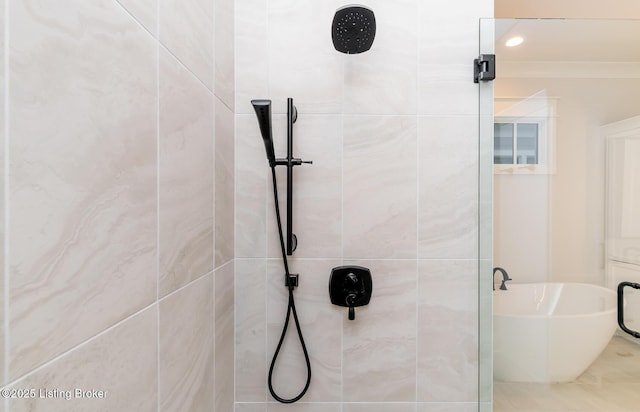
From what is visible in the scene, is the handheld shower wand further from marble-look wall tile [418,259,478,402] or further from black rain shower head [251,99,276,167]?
marble-look wall tile [418,259,478,402]

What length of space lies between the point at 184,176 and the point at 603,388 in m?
1.50

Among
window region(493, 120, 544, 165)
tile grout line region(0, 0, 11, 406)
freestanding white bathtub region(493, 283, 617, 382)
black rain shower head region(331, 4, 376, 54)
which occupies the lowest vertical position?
freestanding white bathtub region(493, 283, 617, 382)

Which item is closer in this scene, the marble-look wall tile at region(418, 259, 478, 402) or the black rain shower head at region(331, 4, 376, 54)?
the black rain shower head at region(331, 4, 376, 54)

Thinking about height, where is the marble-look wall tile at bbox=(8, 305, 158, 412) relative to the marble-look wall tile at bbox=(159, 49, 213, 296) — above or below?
below

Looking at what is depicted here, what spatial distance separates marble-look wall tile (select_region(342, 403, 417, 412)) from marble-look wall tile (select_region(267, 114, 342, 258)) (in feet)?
1.84

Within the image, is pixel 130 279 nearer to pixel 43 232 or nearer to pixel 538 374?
pixel 43 232

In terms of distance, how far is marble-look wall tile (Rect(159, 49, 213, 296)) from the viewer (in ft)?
2.21

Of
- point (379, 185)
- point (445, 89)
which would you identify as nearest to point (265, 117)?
point (379, 185)

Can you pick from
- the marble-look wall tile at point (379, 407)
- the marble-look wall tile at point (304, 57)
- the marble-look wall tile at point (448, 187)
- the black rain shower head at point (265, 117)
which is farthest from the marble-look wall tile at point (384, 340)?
the marble-look wall tile at point (304, 57)

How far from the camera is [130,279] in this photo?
55 cm

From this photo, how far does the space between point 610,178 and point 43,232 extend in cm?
148

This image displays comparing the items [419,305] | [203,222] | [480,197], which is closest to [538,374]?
[419,305]

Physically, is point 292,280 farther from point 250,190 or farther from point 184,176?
point 184,176

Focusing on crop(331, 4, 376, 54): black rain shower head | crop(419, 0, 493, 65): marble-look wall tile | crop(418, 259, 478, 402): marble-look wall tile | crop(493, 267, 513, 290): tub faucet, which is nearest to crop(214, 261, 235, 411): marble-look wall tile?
crop(418, 259, 478, 402): marble-look wall tile
